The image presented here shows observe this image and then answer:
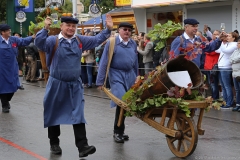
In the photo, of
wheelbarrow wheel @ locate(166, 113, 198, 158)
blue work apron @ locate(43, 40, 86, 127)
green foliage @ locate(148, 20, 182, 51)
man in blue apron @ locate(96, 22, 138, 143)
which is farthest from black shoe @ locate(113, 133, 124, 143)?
green foliage @ locate(148, 20, 182, 51)

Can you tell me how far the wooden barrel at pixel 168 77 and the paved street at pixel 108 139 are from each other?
93cm

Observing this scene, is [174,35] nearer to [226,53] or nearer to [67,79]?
[67,79]

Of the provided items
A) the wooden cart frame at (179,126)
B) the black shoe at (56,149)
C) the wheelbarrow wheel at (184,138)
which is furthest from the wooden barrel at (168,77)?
the black shoe at (56,149)

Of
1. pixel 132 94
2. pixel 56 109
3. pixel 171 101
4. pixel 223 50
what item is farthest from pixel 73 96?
pixel 223 50

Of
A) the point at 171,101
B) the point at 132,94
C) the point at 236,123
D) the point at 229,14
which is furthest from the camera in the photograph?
the point at 229,14

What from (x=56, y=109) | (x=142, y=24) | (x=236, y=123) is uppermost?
(x=142, y=24)

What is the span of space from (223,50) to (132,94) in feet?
16.8

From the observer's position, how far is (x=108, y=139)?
838 cm

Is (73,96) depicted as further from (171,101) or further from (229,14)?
(229,14)

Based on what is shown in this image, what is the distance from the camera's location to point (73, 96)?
721 cm

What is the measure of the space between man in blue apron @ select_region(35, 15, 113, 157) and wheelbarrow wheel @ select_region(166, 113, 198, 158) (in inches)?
48.2

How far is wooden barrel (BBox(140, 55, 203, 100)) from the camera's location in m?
6.85

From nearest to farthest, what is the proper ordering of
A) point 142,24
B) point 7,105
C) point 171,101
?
point 171,101, point 7,105, point 142,24

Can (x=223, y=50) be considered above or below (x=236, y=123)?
above
